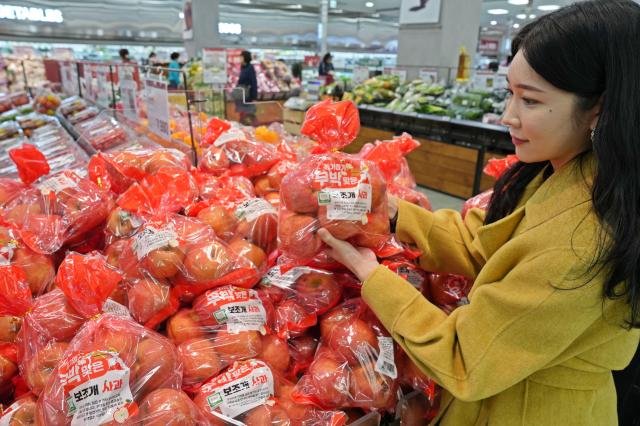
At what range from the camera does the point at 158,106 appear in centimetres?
225

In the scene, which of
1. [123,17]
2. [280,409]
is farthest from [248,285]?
[123,17]

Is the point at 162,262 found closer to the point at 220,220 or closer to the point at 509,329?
the point at 220,220

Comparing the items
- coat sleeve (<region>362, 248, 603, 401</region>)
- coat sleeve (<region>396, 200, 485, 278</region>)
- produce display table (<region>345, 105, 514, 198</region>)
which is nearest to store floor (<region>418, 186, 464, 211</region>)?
produce display table (<region>345, 105, 514, 198</region>)

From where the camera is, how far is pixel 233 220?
1255mm

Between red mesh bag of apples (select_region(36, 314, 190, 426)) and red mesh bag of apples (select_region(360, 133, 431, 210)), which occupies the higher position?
red mesh bag of apples (select_region(360, 133, 431, 210))

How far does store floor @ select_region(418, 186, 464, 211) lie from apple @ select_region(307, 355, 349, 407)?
4.17m

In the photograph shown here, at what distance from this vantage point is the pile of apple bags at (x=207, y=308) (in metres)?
0.87

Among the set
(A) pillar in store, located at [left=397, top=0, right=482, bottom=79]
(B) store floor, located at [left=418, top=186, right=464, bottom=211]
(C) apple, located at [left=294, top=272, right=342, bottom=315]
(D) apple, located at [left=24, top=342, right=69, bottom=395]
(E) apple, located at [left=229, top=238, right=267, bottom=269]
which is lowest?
(B) store floor, located at [left=418, top=186, right=464, bottom=211]

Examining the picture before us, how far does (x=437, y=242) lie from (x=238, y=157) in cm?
76

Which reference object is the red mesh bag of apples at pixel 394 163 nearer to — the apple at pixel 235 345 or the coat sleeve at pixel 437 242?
the coat sleeve at pixel 437 242

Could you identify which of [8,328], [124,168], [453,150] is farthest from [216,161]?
[453,150]

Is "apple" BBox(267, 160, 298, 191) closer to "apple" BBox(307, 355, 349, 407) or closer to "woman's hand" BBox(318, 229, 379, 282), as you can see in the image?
"woman's hand" BBox(318, 229, 379, 282)

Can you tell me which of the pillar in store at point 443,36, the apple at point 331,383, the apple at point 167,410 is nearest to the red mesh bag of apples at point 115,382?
the apple at point 167,410

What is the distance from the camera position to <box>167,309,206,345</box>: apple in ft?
3.35
